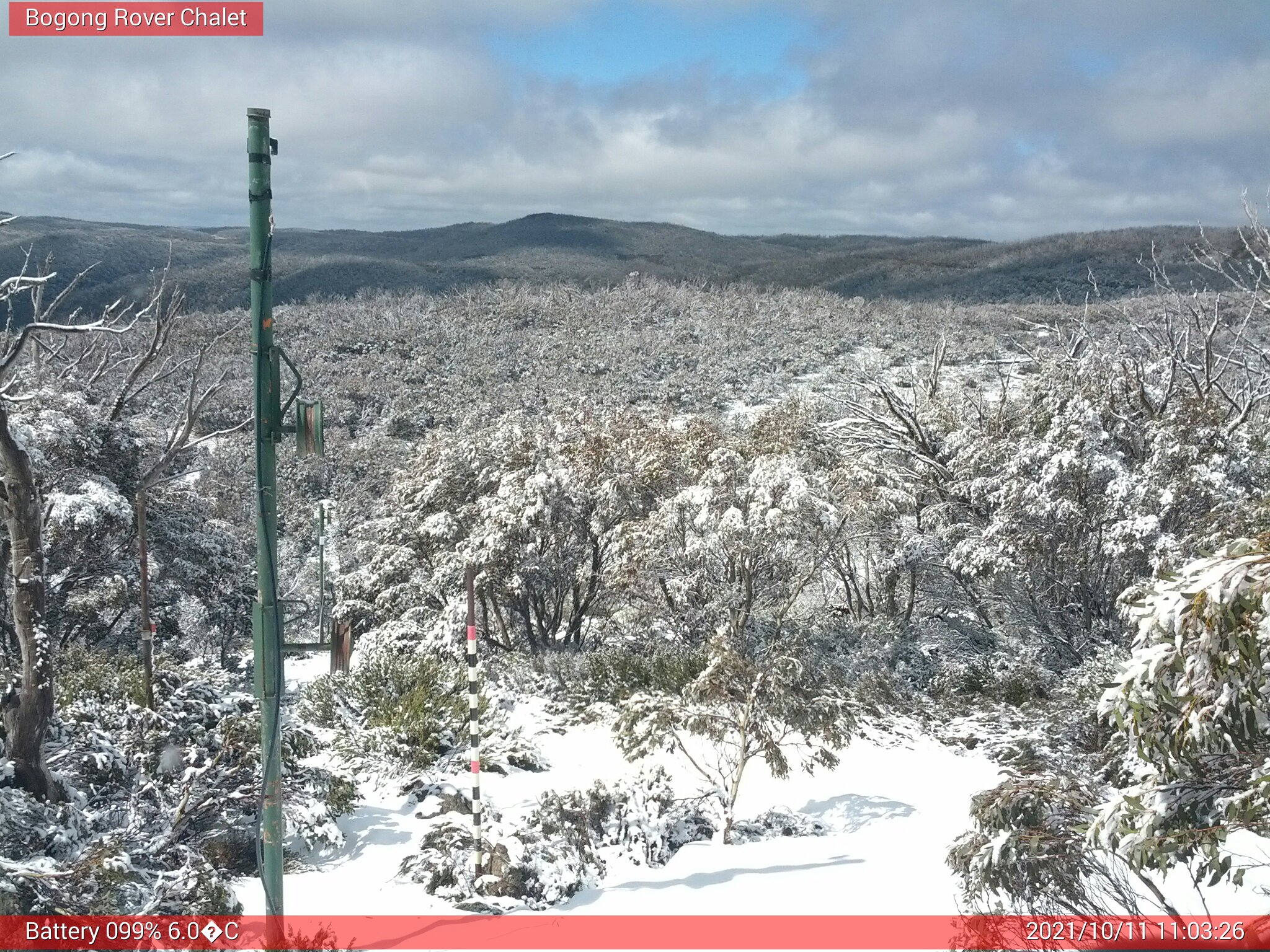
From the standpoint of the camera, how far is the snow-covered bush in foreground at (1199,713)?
→ 10.3 ft

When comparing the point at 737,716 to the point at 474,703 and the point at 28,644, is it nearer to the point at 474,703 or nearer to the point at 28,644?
the point at 474,703

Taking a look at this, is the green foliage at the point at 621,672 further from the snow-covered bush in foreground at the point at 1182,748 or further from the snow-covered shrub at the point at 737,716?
the snow-covered bush in foreground at the point at 1182,748

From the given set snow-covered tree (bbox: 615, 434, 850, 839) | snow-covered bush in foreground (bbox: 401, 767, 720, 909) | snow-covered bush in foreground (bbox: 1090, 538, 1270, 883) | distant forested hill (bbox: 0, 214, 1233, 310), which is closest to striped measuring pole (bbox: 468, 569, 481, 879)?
snow-covered bush in foreground (bbox: 401, 767, 720, 909)

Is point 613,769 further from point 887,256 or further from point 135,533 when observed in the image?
point 887,256

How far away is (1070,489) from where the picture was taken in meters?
10.6

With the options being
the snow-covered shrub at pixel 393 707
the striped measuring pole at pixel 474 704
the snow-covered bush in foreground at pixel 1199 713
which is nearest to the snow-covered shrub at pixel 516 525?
the snow-covered shrub at pixel 393 707

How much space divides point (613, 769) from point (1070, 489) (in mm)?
5977

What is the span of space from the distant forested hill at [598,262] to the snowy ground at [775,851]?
37.0 metres

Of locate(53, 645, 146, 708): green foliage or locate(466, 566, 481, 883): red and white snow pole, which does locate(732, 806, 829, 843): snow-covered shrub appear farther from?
locate(53, 645, 146, 708): green foliage

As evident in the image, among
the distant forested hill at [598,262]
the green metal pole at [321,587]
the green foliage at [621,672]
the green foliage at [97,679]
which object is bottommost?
the green foliage at [621,672]

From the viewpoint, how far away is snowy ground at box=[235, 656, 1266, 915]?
597 cm

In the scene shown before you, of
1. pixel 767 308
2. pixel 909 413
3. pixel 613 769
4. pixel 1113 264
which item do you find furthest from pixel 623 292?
pixel 613 769

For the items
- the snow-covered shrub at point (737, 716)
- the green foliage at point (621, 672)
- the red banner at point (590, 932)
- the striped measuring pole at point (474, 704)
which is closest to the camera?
the red banner at point (590, 932)

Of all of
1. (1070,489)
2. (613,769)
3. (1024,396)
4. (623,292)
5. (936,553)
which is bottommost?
(613,769)
